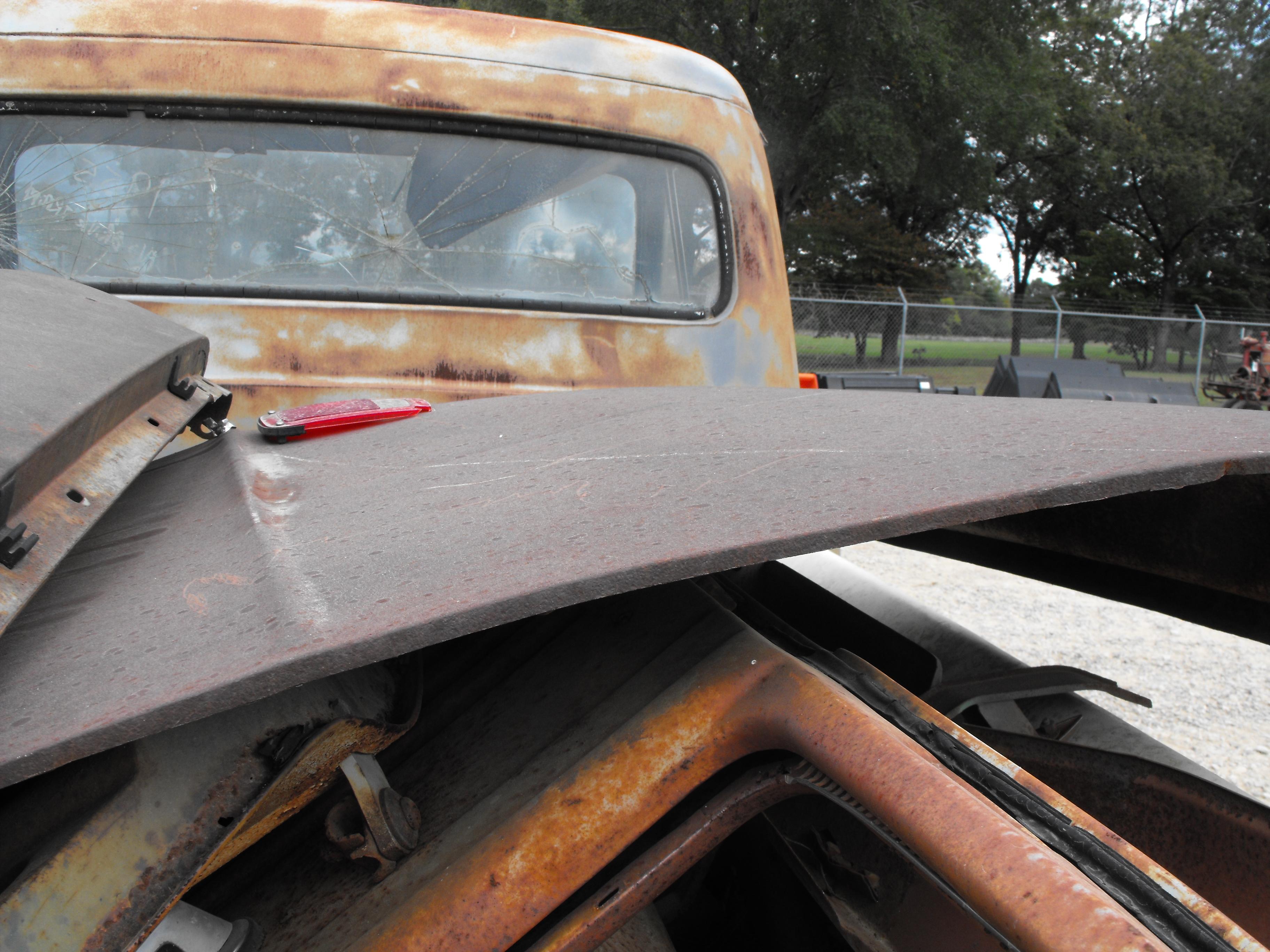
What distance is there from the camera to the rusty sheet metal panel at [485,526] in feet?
2.21

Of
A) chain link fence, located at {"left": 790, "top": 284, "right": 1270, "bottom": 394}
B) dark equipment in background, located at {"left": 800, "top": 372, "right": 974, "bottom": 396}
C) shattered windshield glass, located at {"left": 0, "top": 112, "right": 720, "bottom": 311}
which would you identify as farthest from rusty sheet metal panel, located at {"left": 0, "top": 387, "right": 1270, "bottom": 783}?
chain link fence, located at {"left": 790, "top": 284, "right": 1270, "bottom": 394}

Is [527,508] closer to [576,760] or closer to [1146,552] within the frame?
[576,760]

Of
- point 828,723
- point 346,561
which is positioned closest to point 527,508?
point 346,561

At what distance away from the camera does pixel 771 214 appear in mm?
2592

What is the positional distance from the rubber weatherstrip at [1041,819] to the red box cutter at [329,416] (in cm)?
94

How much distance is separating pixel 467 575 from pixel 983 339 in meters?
20.2

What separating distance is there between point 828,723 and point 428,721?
0.83 metres

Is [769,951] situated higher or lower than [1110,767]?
lower

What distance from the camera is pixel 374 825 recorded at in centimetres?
105

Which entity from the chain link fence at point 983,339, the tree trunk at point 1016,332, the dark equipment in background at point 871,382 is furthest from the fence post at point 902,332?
the dark equipment in background at point 871,382

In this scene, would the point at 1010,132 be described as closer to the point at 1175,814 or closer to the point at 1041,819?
the point at 1175,814

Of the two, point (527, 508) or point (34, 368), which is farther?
point (34, 368)

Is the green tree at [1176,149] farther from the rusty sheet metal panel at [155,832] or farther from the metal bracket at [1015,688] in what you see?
the rusty sheet metal panel at [155,832]

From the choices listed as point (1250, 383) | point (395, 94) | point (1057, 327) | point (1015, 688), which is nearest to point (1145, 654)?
point (1015, 688)
